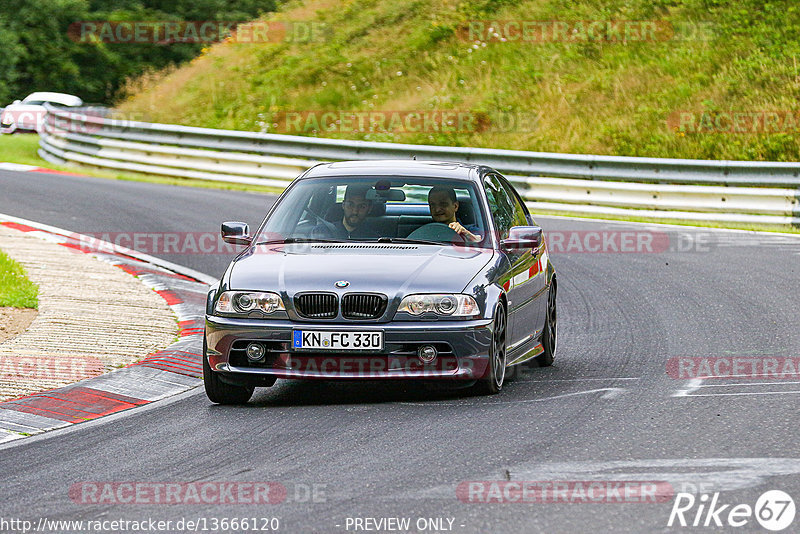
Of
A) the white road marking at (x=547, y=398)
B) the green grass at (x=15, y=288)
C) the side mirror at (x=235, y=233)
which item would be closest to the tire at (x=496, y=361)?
the white road marking at (x=547, y=398)

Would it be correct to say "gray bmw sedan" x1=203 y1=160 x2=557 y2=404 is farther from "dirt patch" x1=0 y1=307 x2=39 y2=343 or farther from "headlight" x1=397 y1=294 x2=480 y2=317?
"dirt patch" x1=0 y1=307 x2=39 y2=343

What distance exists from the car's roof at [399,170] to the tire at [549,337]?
4.04ft

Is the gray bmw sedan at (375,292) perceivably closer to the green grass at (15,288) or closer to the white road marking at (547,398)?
the white road marking at (547,398)

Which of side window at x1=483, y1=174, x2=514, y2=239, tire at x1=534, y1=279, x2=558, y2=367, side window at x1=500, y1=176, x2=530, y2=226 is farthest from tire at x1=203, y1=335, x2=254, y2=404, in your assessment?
side window at x1=500, y1=176, x2=530, y2=226

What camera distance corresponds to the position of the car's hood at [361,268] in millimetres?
8039

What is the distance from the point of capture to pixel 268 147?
2591 cm

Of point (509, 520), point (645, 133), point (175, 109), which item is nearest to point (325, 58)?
point (175, 109)

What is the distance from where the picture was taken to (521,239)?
354 inches

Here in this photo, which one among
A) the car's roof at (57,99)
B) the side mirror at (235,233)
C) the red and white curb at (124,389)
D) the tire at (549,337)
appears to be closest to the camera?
the red and white curb at (124,389)

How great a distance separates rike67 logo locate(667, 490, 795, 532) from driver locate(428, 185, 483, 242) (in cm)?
376

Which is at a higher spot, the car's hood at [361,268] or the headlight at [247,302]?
the car's hood at [361,268]

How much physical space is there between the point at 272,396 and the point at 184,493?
109 inches

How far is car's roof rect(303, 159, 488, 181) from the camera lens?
940cm

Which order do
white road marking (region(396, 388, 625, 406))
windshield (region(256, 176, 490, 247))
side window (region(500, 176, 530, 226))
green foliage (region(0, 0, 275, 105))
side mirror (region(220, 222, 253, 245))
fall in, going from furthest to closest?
green foliage (region(0, 0, 275, 105))
side window (region(500, 176, 530, 226))
side mirror (region(220, 222, 253, 245))
windshield (region(256, 176, 490, 247))
white road marking (region(396, 388, 625, 406))
